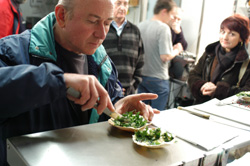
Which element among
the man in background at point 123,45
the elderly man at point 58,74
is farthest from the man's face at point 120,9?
the elderly man at point 58,74

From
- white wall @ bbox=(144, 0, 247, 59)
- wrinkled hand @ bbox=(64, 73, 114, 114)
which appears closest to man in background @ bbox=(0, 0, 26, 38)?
wrinkled hand @ bbox=(64, 73, 114, 114)

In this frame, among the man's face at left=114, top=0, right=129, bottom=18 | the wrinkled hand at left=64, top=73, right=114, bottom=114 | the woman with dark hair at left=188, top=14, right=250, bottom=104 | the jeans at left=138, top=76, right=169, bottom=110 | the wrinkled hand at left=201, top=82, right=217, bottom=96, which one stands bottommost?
the jeans at left=138, top=76, right=169, bottom=110

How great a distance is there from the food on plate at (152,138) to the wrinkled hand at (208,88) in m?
1.50

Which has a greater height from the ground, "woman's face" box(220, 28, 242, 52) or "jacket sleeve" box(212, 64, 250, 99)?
"woman's face" box(220, 28, 242, 52)

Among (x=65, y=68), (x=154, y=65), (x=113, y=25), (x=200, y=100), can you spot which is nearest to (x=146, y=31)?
(x=154, y=65)

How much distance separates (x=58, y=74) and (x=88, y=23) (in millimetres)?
359

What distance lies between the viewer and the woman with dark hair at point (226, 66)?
87.3 inches

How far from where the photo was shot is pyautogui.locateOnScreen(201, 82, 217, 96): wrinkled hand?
2.30 meters

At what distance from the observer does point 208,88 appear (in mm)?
2309

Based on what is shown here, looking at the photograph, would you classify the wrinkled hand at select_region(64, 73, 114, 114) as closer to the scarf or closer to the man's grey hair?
the man's grey hair

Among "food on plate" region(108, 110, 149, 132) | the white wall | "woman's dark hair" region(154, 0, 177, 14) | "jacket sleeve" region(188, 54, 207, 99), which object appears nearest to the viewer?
"food on plate" region(108, 110, 149, 132)

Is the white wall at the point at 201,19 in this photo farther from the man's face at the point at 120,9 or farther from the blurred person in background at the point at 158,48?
the man's face at the point at 120,9

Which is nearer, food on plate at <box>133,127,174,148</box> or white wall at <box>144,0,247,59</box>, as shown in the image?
food on plate at <box>133,127,174,148</box>

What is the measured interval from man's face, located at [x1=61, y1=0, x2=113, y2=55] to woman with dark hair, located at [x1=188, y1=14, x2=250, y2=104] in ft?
4.76
